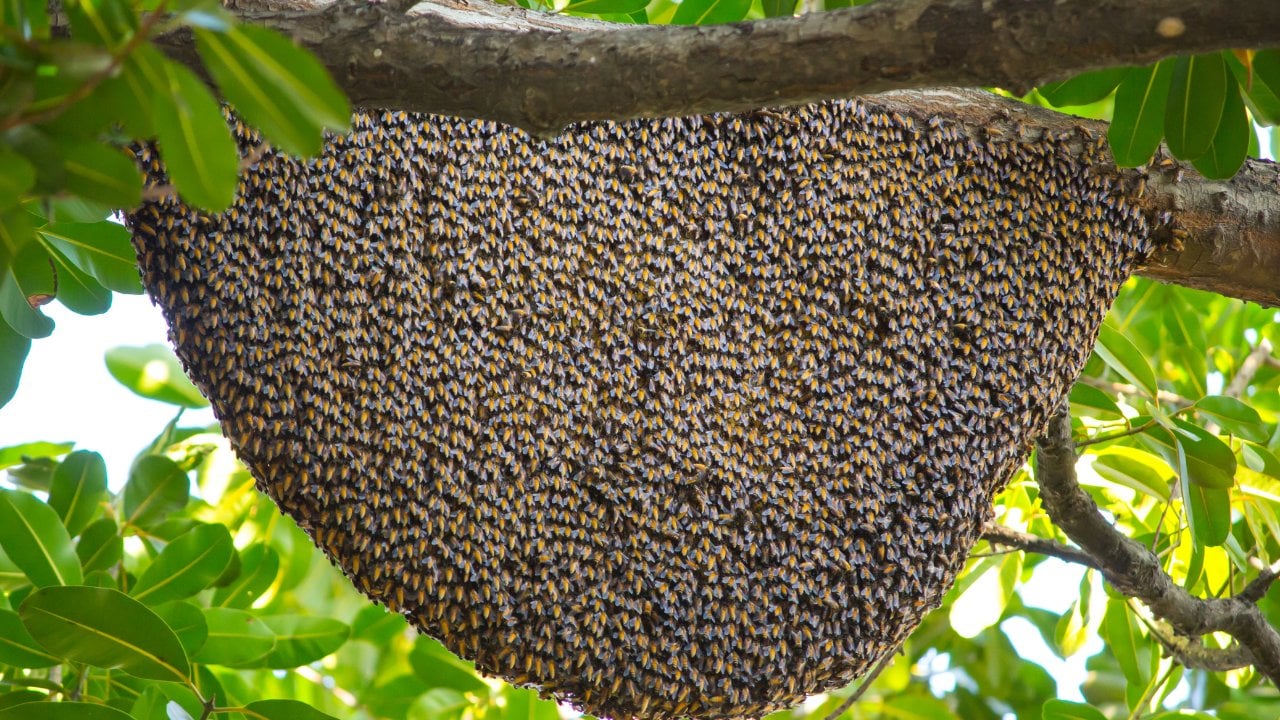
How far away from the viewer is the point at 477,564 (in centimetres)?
165

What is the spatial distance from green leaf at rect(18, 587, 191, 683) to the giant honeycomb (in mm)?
267

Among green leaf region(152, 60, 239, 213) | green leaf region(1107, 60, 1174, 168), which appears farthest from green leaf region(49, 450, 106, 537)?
green leaf region(1107, 60, 1174, 168)

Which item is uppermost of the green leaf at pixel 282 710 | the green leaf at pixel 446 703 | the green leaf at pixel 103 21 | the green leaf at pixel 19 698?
the green leaf at pixel 103 21

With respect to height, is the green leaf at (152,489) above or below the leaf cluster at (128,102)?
below

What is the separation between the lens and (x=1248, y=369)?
3150 mm

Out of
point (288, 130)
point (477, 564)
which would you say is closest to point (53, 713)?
point (477, 564)

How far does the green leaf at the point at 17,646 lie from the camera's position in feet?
6.00

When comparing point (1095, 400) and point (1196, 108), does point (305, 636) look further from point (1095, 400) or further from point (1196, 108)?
point (1196, 108)

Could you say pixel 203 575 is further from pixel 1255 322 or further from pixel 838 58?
pixel 1255 322

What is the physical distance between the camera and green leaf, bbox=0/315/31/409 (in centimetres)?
170

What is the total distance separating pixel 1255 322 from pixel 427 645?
9.25 feet

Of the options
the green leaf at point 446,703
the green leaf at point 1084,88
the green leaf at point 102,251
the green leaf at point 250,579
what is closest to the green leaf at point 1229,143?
the green leaf at point 1084,88

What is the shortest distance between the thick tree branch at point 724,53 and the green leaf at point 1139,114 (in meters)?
0.60

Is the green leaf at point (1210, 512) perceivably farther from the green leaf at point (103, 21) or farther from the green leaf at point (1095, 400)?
the green leaf at point (103, 21)
